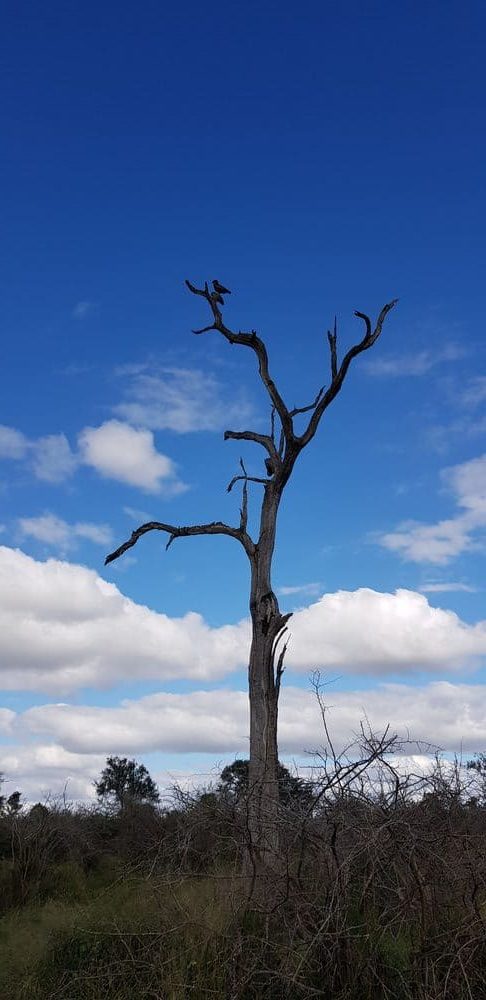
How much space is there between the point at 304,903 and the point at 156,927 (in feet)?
7.35

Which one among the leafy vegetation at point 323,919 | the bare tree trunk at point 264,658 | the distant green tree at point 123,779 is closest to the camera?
the leafy vegetation at point 323,919

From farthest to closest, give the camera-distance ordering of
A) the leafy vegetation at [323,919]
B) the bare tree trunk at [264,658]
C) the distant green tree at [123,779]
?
1. the distant green tree at [123,779]
2. the bare tree trunk at [264,658]
3. the leafy vegetation at [323,919]

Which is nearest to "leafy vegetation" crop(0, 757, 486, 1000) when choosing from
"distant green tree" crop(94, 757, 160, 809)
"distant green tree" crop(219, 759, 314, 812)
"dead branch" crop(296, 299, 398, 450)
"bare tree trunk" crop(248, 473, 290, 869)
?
"distant green tree" crop(219, 759, 314, 812)

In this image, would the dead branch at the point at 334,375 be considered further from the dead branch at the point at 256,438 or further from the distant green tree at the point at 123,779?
the distant green tree at the point at 123,779

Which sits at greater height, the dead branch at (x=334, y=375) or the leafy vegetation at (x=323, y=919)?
the dead branch at (x=334, y=375)

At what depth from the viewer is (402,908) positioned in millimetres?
7352

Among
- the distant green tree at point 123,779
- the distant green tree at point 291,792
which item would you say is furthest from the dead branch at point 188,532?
the distant green tree at point 123,779

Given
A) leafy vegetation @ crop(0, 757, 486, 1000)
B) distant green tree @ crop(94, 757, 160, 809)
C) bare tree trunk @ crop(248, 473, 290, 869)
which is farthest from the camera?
distant green tree @ crop(94, 757, 160, 809)

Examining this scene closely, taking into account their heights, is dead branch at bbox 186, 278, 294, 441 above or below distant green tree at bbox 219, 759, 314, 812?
above

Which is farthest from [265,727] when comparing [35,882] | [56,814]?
[56,814]

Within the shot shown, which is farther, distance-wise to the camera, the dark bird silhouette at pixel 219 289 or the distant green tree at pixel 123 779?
the distant green tree at pixel 123 779

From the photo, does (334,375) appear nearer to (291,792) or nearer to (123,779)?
(291,792)

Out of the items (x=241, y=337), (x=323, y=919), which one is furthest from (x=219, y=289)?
(x=323, y=919)

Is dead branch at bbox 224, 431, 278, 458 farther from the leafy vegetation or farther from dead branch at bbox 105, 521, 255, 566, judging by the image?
the leafy vegetation
